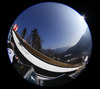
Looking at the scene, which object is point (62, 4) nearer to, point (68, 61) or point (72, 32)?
point (72, 32)

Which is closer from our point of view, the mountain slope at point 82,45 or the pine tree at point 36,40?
the pine tree at point 36,40

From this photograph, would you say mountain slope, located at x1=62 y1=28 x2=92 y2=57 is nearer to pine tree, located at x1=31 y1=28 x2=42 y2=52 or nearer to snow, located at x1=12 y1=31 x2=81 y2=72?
snow, located at x1=12 y1=31 x2=81 y2=72

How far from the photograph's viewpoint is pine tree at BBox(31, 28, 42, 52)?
150 centimetres

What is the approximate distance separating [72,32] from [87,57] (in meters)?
0.61

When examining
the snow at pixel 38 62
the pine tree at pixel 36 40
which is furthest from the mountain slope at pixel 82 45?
the pine tree at pixel 36 40

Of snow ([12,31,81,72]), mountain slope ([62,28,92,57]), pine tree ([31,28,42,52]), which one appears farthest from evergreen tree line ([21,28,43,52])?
mountain slope ([62,28,92,57])

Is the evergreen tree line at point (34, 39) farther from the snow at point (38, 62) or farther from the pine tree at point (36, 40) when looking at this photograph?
the snow at point (38, 62)

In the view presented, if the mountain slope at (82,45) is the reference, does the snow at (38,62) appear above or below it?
below

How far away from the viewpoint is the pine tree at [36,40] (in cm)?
150

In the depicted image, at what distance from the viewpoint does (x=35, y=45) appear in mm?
1531

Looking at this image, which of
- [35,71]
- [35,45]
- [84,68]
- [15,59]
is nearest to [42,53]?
[35,45]

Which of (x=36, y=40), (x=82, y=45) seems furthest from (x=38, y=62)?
(x=82, y=45)

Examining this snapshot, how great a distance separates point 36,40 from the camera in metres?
1.52

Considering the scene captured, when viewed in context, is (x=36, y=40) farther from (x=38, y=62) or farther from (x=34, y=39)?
(x=38, y=62)
